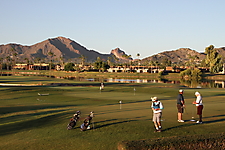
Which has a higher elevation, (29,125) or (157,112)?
(157,112)

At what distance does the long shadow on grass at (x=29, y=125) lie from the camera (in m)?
19.6

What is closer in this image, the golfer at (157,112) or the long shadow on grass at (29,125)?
the golfer at (157,112)

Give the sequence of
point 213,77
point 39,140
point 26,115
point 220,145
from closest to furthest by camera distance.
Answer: point 220,145, point 39,140, point 26,115, point 213,77

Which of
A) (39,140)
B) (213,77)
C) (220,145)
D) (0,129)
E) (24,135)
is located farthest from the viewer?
(213,77)

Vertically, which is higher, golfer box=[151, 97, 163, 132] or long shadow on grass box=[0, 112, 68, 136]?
golfer box=[151, 97, 163, 132]

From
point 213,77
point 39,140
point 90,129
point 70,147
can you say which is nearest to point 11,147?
point 39,140

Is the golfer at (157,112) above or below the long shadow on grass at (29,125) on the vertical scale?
above

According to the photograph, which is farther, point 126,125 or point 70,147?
point 126,125

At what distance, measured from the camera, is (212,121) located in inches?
806

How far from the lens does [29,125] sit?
2091cm

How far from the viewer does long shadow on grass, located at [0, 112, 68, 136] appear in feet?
64.4

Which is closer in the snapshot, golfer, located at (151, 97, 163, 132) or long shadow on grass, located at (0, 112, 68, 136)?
golfer, located at (151, 97, 163, 132)

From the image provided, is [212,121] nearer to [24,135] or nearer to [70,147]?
[70,147]

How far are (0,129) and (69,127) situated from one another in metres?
5.45
